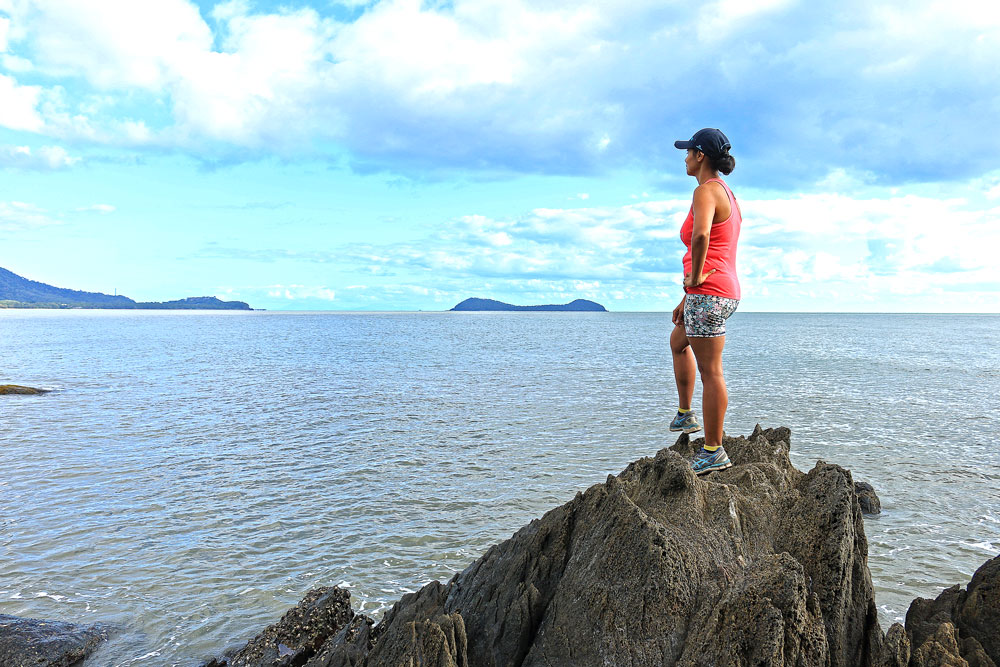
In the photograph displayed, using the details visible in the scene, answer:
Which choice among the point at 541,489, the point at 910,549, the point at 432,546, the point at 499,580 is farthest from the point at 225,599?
the point at 910,549

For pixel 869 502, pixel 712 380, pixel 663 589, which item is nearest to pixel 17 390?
pixel 712 380

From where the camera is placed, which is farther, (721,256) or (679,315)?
(679,315)

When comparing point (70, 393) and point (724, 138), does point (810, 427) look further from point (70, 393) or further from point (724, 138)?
point (70, 393)

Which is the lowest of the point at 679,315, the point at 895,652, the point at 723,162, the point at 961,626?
the point at 961,626

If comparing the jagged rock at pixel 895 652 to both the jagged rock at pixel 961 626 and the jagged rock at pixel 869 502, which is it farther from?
the jagged rock at pixel 869 502

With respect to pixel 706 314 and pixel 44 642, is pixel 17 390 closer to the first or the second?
pixel 44 642

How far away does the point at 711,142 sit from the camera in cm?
622

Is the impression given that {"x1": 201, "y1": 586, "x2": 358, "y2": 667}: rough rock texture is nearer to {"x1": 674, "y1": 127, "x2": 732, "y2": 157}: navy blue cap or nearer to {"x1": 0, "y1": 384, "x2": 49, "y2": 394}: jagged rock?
{"x1": 674, "y1": 127, "x2": 732, "y2": 157}: navy blue cap

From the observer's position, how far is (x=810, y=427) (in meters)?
19.6

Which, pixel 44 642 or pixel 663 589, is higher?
pixel 663 589

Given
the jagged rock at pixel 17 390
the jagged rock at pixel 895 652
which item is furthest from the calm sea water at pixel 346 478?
the jagged rock at pixel 895 652

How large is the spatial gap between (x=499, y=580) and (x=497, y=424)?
48.6 ft

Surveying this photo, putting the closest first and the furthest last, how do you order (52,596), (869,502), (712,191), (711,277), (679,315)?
(712,191), (711,277), (679,315), (52,596), (869,502)

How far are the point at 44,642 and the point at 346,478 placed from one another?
7.06 m
